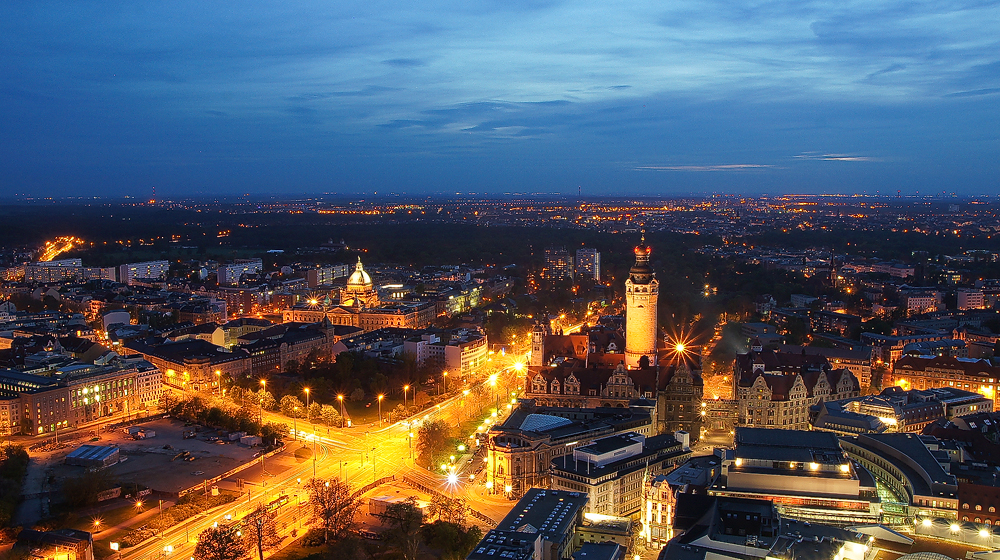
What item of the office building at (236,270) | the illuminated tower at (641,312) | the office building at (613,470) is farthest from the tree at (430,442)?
the office building at (236,270)

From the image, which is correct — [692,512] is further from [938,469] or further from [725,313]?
[725,313]

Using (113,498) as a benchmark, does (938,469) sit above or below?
above

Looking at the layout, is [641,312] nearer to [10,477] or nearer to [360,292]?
[10,477]

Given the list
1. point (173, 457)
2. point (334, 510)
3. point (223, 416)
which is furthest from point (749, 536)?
point (223, 416)

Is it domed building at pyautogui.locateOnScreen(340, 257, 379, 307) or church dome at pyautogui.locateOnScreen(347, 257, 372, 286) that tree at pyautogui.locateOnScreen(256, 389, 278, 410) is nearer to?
domed building at pyautogui.locateOnScreen(340, 257, 379, 307)

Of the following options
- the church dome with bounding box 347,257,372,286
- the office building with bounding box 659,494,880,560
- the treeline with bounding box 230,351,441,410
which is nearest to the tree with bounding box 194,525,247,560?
the office building with bounding box 659,494,880,560

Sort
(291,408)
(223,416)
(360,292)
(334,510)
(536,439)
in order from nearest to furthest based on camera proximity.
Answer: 1. (334,510)
2. (536,439)
3. (223,416)
4. (291,408)
5. (360,292)

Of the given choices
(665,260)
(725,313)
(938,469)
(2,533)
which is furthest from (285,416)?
(665,260)
